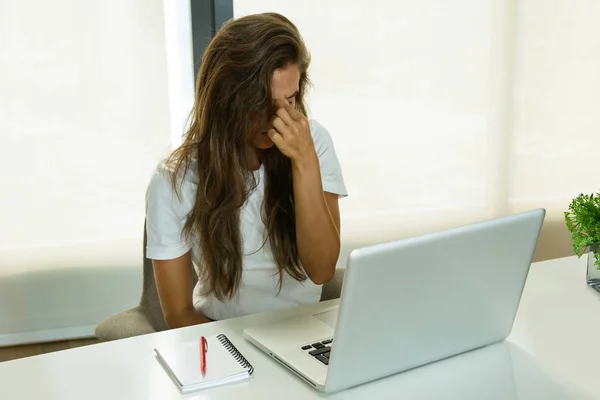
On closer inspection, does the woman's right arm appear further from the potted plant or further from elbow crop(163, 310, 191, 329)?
the potted plant

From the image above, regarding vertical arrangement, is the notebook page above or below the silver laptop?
below

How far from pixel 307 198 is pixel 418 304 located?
1.97 ft

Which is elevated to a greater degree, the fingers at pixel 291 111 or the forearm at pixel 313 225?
the fingers at pixel 291 111

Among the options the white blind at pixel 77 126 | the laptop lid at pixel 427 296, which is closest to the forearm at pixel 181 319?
the laptop lid at pixel 427 296

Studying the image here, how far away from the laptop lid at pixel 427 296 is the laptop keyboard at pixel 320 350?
0.29 feet

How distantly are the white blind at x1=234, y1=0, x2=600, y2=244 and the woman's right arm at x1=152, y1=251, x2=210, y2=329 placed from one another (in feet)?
5.55

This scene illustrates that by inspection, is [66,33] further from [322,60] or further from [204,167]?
[204,167]

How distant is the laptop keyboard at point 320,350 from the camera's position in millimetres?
1134

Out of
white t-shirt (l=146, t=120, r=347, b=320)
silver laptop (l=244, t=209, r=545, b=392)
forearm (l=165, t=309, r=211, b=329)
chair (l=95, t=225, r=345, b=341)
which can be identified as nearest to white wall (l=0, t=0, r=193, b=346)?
chair (l=95, t=225, r=345, b=341)

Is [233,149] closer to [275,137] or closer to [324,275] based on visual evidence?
[275,137]

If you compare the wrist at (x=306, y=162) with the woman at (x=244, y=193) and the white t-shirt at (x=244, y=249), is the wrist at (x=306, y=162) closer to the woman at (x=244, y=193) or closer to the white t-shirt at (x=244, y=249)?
the woman at (x=244, y=193)

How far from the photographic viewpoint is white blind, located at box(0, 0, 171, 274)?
9.00 ft

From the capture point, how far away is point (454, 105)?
138 inches

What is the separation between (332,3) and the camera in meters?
3.12
